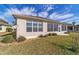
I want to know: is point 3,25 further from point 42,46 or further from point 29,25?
point 42,46

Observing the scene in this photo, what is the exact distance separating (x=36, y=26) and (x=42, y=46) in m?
0.30

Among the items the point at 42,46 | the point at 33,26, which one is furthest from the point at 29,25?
the point at 42,46

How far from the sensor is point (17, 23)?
18.6 ft

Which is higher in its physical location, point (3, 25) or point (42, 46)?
point (3, 25)

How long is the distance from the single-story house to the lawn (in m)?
0.09

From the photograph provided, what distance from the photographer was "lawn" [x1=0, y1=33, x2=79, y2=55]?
18.6ft

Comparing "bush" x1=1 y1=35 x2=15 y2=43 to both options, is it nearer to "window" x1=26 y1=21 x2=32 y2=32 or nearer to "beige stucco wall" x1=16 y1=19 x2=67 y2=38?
"beige stucco wall" x1=16 y1=19 x2=67 y2=38

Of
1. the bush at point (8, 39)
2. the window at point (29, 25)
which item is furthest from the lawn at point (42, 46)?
the window at point (29, 25)

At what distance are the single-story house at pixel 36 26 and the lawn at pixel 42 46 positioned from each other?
0.09m

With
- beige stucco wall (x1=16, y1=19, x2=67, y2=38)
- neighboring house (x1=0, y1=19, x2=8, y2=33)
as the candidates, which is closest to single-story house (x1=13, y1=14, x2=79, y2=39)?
beige stucco wall (x1=16, y1=19, x2=67, y2=38)

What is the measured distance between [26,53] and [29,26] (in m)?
0.39

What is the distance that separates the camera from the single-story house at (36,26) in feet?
18.6

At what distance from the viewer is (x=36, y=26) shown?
5.70 meters
